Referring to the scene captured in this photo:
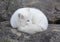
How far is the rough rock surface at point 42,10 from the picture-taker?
452cm

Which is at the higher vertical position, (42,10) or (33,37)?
(42,10)

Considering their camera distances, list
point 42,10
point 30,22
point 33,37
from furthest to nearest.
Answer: point 42,10 → point 30,22 → point 33,37

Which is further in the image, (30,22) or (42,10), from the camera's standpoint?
(42,10)

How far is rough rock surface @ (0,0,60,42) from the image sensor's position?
4.52m

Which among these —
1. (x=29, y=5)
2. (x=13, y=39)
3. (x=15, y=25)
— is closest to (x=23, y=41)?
(x=13, y=39)

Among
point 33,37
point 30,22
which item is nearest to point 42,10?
point 30,22

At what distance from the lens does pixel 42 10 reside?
614 cm

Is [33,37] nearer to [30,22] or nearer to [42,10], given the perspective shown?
[30,22]

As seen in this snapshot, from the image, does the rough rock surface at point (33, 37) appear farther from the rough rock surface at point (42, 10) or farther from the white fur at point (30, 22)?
the white fur at point (30, 22)

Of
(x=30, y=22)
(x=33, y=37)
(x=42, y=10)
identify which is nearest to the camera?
(x=33, y=37)

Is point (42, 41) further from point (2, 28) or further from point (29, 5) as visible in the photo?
point (29, 5)

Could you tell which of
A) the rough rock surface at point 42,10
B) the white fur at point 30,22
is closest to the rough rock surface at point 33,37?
the rough rock surface at point 42,10

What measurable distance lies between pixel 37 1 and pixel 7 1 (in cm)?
90

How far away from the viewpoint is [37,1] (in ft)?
21.4
